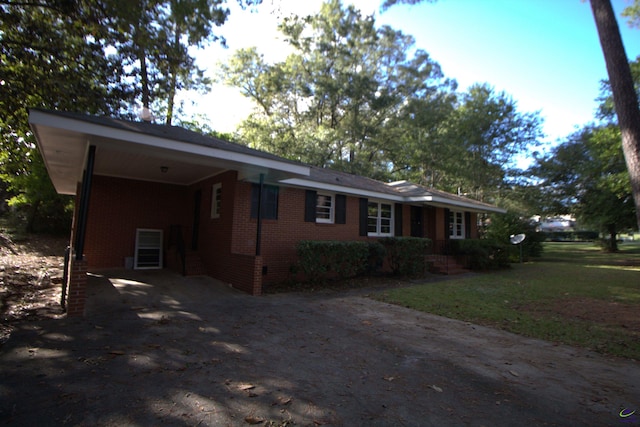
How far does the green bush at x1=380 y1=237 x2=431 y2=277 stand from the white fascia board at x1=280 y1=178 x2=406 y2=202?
1920 millimetres

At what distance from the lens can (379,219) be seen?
1395 cm

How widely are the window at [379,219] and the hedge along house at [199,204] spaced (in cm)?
17

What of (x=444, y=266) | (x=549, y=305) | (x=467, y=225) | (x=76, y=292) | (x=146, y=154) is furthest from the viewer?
(x=467, y=225)

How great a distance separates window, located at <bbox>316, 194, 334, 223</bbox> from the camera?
1170cm

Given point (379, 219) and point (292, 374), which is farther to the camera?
point (379, 219)

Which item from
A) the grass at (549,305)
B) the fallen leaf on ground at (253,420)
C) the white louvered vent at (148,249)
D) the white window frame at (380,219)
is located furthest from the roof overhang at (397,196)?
the fallen leaf on ground at (253,420)

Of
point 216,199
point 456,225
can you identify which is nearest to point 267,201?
point 216,199

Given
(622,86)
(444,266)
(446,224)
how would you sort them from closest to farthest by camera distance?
(622,86)
(444,266)
(446,224)

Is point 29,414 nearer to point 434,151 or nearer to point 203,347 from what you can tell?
point 203,347

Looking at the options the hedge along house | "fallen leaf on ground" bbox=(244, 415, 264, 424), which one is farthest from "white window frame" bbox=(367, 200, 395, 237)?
"fallen leaf on ground" bbox=(244, 415, 264, 424)

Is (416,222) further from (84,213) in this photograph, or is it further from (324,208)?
(84,213)

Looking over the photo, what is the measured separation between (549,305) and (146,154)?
380 inches

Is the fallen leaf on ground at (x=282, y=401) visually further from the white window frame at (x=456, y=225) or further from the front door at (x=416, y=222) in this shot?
the white window frame at (x=456, y=225)

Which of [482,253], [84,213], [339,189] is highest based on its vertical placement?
[339,189]
